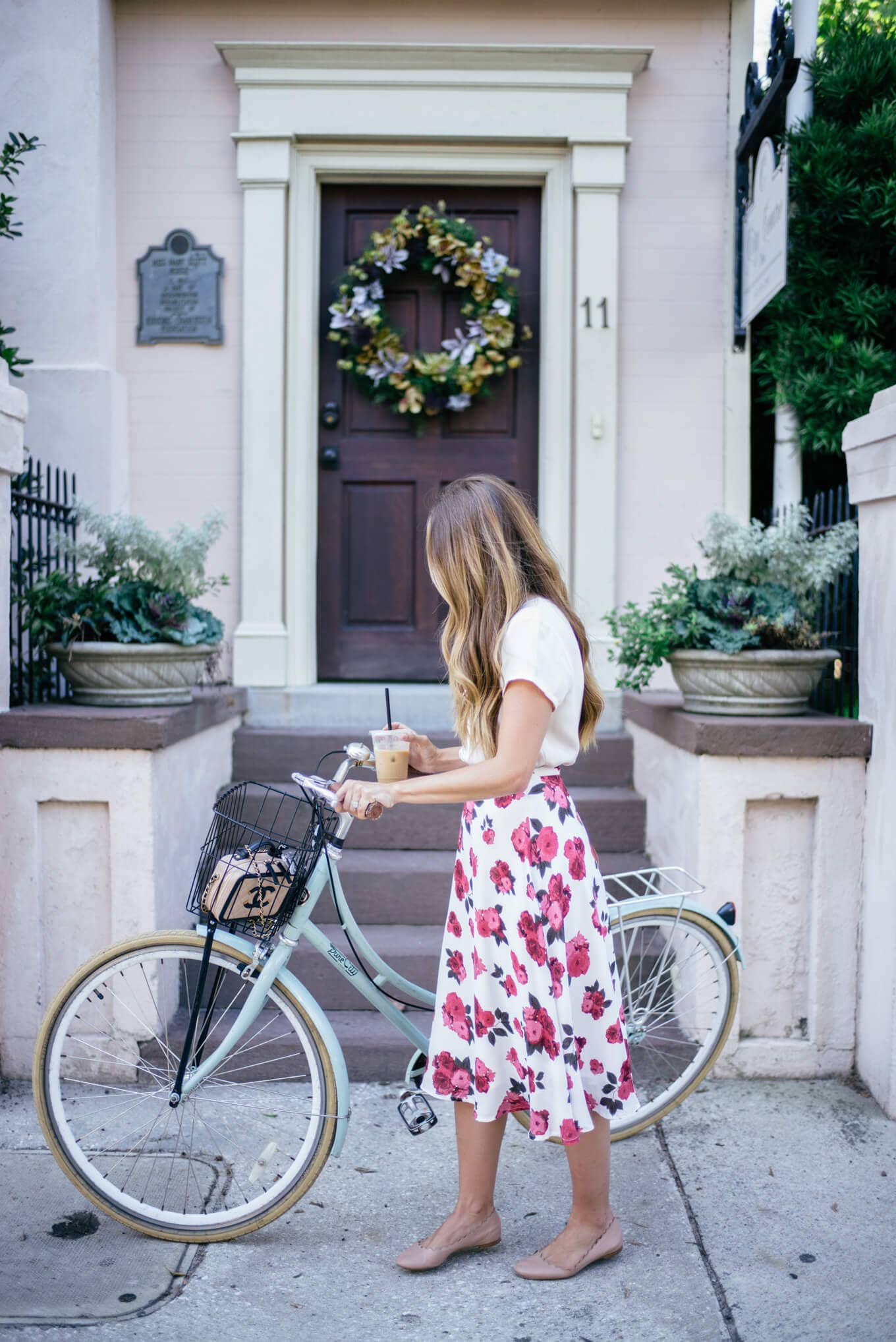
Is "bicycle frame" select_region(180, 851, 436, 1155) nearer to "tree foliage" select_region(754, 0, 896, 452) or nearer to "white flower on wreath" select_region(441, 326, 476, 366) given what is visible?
"white flower on wreath" select_region(441, 326, 476, 366)

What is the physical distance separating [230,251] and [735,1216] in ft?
15.1

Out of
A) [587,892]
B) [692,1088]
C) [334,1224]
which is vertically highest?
[587,892]

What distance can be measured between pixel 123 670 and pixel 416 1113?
1783mm

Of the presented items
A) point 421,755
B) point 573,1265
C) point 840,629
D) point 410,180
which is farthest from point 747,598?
point 410,180

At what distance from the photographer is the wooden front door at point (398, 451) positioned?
5.44 m

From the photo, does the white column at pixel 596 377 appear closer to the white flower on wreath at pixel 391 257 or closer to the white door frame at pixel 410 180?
the white door frame at pixel 410 180

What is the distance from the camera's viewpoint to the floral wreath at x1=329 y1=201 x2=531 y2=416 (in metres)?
5.21

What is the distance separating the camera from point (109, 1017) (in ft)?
11.3

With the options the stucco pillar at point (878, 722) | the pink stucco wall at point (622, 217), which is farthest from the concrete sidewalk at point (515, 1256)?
the pink stucco wall at point (622, 217)

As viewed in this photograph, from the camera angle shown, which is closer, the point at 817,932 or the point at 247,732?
the point at 817,932

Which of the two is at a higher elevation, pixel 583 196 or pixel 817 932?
pixel 583 196

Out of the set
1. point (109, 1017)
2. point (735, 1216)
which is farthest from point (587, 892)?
point (109, 1017)

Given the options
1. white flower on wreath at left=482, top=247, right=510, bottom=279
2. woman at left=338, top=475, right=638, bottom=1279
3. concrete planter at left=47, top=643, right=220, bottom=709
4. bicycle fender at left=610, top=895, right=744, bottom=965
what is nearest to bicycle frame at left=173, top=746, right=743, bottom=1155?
woman at left=338, top=475, right=638, bottom=1279

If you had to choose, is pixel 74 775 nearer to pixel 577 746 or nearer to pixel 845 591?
pixel 577 746
